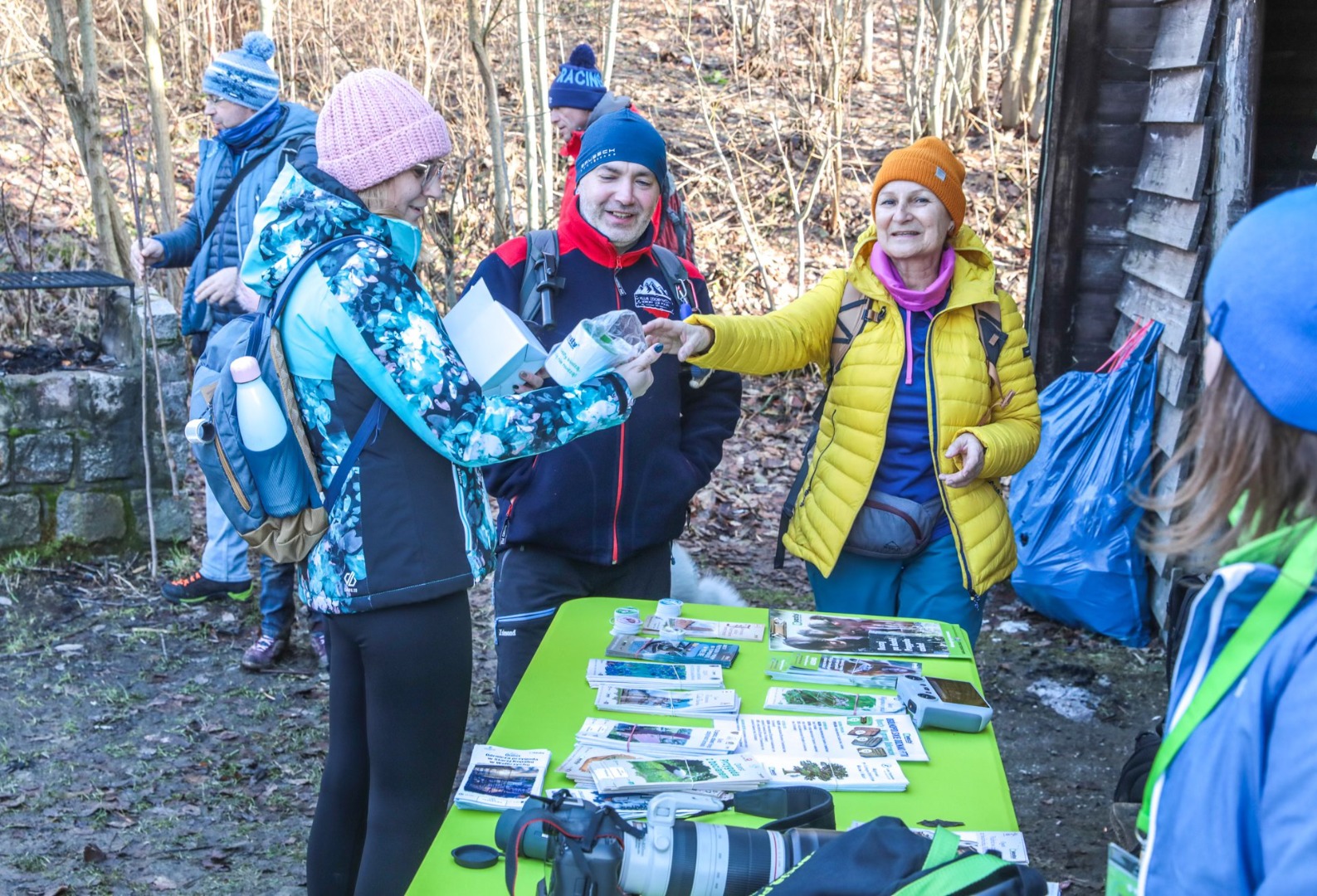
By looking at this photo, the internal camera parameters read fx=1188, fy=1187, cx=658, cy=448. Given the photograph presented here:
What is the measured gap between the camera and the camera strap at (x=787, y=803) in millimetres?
1819

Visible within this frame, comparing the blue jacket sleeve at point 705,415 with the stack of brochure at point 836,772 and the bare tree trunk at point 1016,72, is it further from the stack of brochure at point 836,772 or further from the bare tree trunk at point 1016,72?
the bare tree trunk at point 1016,72

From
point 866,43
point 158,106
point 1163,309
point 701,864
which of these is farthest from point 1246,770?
point 866,43

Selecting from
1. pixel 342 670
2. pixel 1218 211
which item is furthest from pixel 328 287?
pixel 1218 211

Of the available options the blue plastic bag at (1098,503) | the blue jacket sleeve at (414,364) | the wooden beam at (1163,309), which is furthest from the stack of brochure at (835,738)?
the wooden beam at (1163,309)

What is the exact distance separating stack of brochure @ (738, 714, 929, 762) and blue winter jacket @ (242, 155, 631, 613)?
64 cm

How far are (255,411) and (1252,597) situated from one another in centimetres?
173

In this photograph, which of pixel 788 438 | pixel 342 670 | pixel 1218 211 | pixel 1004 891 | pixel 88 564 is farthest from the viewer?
pixel 788 438

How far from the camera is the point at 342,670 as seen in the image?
2383 mm

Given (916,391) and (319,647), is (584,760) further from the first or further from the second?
(319,647)

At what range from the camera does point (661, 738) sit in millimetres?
2152

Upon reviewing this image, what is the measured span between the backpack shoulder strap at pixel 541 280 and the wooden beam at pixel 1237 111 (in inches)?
103

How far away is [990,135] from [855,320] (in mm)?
6492

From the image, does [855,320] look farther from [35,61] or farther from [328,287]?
[35,61]

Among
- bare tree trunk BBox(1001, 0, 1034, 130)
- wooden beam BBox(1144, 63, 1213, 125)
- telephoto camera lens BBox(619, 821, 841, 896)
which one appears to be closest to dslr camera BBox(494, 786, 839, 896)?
telephoto camera lens BBox(619, 821, 841, 896)
